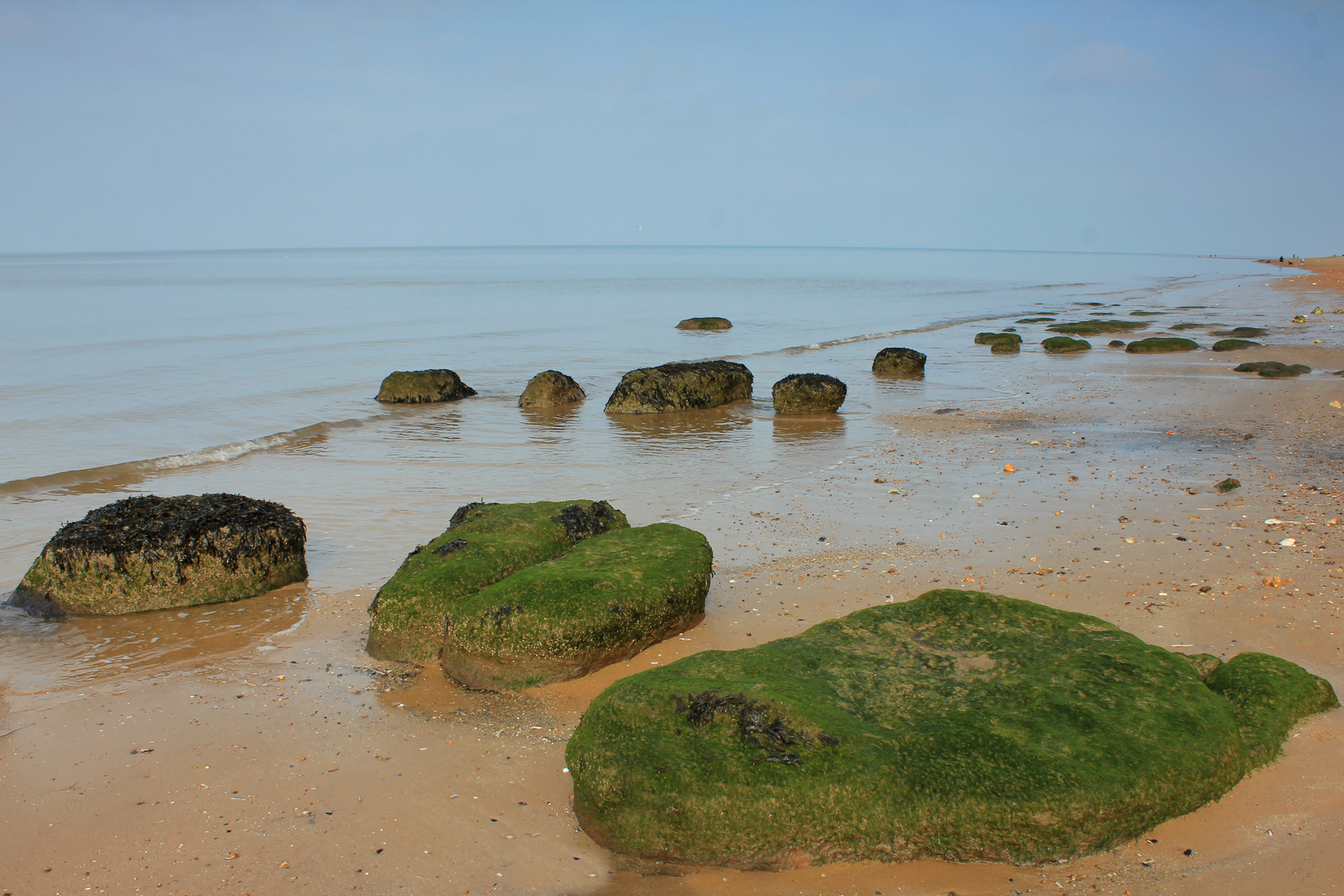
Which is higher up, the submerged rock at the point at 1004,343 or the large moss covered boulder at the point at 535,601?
the large moss covered boulder at the point at 535,601

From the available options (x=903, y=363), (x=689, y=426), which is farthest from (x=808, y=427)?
(x=903, y=363)

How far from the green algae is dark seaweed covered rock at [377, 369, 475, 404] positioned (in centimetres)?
1128

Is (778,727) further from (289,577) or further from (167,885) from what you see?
(289,577)

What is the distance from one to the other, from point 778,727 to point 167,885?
101 inches

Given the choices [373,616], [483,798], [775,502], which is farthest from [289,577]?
[775,502]

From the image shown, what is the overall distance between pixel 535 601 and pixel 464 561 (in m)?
0.98

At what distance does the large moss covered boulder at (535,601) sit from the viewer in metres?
5.40

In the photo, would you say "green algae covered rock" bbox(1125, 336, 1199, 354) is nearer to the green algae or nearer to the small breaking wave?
the small breaking wave

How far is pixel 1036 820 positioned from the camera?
11.8 ft

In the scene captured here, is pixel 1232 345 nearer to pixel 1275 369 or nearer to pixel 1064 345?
pixel 1064 345

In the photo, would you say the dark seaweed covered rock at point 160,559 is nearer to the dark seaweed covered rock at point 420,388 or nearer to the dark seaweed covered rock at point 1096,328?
the dark seaweed covered rock at point 420,388

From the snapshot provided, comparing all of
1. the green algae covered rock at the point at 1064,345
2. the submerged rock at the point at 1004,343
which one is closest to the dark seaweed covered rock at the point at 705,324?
the submerged rock at the point at 1004,343

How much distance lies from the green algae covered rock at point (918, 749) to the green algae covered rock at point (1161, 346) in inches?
864

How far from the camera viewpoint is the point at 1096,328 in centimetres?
3119
